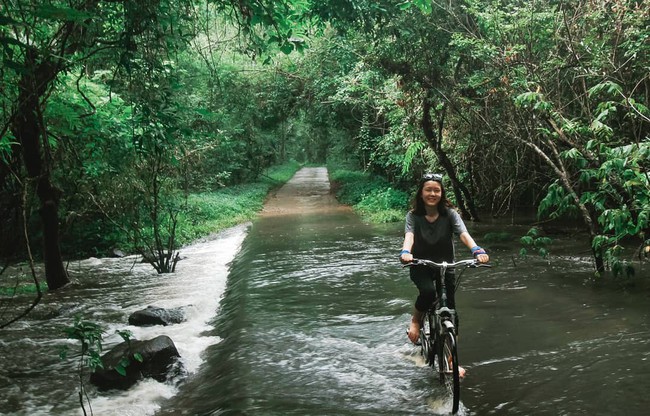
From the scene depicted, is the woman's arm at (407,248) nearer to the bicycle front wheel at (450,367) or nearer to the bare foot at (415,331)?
the bicycle front wheel at (450,367)

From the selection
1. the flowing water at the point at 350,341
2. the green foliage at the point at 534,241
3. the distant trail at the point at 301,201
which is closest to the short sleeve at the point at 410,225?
the flowing water at the point at 350,341

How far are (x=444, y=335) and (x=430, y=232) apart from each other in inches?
42.3

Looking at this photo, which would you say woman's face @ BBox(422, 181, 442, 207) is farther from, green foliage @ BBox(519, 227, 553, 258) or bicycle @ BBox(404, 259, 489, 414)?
green foliage @ BBox(519, 227, 553, 258)

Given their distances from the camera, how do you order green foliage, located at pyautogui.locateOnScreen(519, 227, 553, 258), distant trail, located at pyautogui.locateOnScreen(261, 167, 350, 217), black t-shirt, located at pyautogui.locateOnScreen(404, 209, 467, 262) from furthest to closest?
distant trail, located at pyautogui.locateOnScreen(261, 167, 350, 217)
green foliage, located at pyautogui.locateOnScreen(519, 227, 553, 258)
black t-shirt, located at pyautogui.locateOnScreen(404, 209, 467, 262)

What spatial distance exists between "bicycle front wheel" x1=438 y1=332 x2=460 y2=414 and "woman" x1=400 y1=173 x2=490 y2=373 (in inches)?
22.2

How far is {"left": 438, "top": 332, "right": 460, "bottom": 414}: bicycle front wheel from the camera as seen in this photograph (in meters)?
4.25

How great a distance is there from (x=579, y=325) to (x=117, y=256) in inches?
513

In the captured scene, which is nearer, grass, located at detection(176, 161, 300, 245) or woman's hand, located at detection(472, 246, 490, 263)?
woman's hand, located at detection(472, 246, 490, 263)

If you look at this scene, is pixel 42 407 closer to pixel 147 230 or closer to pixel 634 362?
pixel 634 362

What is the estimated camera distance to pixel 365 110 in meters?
22.1

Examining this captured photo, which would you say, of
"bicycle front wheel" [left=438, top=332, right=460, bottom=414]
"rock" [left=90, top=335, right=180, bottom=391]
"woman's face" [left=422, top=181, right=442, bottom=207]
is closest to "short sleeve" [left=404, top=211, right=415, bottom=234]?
"woman's face" [left=422, top=181, right=442, bottom=207]

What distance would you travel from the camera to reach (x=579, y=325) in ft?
21.0

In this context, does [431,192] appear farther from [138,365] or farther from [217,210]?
[217,210]

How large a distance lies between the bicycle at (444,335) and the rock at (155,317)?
468 cm
